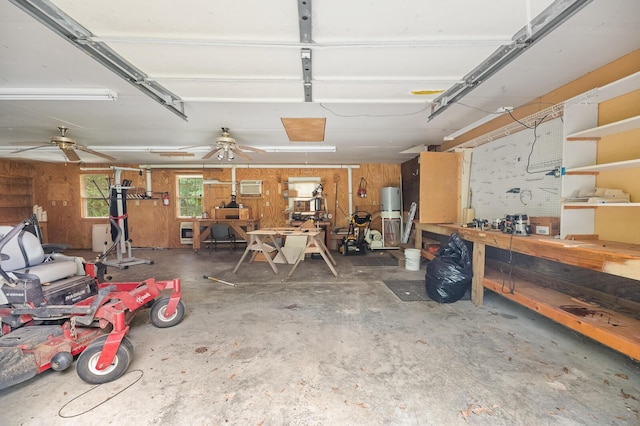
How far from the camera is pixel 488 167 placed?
3596mm

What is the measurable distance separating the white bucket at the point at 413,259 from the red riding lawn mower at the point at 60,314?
364 centimetres

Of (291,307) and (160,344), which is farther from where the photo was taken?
(291,307)

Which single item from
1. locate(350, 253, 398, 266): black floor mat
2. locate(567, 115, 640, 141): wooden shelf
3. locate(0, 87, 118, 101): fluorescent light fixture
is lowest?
locate(350, 253, 398, 266): black floor mat

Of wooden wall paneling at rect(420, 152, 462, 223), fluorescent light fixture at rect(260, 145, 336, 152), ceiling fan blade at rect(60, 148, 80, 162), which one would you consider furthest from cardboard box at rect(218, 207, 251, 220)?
wooden wall paneling at rect(420, 152, 462, 223)

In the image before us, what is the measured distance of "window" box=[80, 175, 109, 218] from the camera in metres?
6.96

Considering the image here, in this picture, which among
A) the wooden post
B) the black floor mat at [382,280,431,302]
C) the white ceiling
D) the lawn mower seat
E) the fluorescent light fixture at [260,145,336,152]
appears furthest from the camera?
the fluorescent light fixture at [260,145,336,152]

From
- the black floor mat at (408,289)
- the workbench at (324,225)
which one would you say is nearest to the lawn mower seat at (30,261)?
the black floor mat at (408,289)

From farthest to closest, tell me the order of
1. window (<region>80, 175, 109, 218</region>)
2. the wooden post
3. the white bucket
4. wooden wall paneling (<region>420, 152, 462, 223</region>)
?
1. window (<region>80, 175, 109, 218</region>)
2. the white bucket
3. wooden wall paneling (<region>420, 152, 462, 223</region>)
4. the wooden post

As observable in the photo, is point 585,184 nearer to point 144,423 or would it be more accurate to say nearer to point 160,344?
point 144,423

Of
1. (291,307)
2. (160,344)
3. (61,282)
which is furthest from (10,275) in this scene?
(291,307)

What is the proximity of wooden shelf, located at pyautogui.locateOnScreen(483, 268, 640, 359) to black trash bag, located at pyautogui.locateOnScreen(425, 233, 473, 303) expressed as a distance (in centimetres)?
32

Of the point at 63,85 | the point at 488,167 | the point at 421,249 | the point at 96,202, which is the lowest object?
the point at 421,249

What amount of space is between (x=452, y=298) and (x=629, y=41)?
8.67 feet

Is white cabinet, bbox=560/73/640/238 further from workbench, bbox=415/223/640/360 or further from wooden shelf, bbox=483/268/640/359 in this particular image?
wooden shelf, bbox=483/268/640/359
